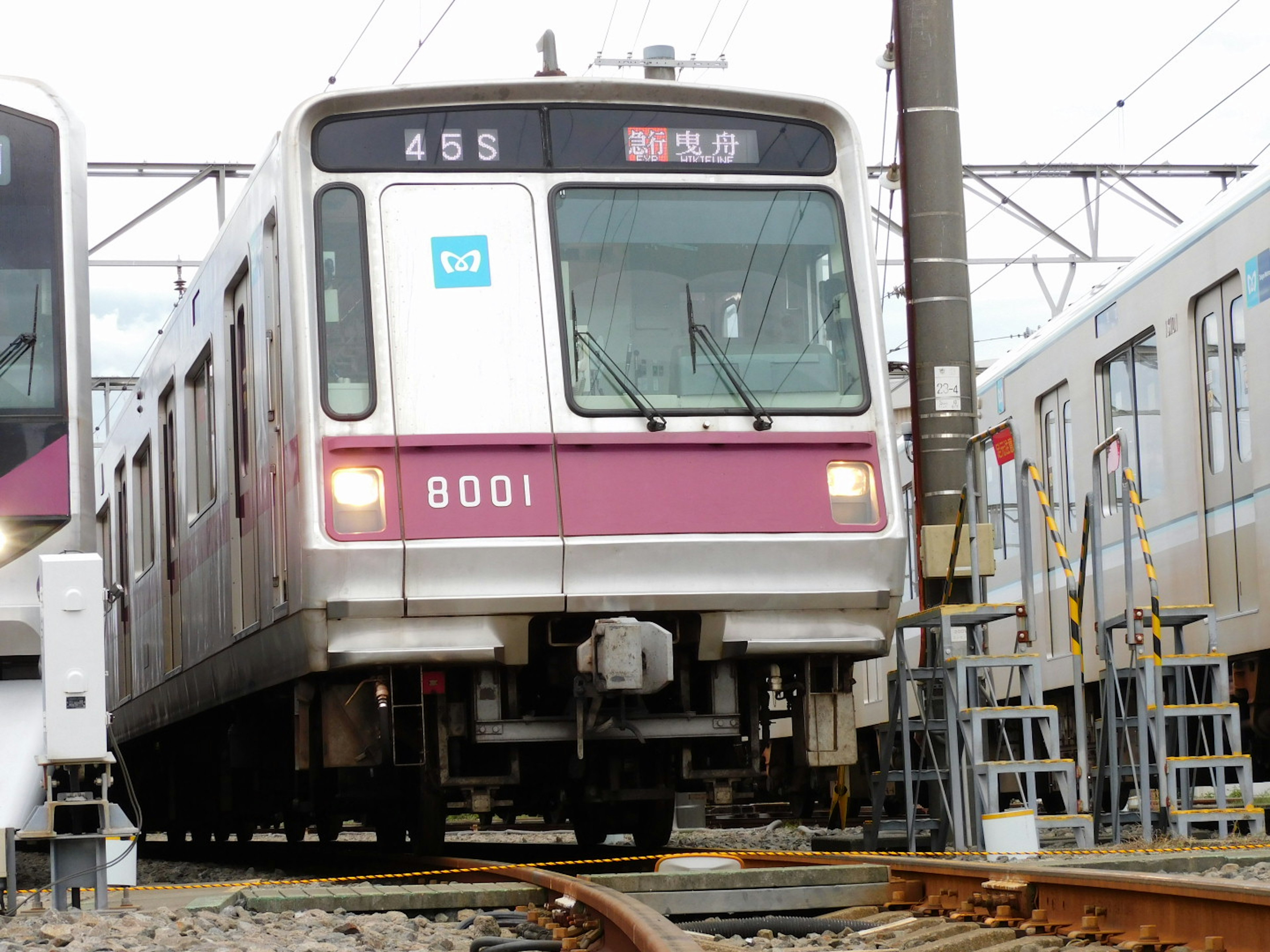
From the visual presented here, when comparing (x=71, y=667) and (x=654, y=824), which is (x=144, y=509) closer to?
(x=654, y=824)

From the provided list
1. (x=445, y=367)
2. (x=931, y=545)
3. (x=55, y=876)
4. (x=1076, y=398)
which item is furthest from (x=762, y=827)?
(x=55, y=876)

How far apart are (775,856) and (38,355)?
3490 millimetres

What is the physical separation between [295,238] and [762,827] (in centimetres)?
867

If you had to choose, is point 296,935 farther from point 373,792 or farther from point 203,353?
point 203,353

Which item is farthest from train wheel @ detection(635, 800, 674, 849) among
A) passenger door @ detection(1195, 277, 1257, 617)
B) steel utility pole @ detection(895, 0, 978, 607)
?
passenger door @ detection(1195, 277, 1257, 617)

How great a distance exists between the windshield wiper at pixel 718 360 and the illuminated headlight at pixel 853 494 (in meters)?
0.36

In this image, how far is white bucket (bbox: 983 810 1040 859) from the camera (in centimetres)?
715

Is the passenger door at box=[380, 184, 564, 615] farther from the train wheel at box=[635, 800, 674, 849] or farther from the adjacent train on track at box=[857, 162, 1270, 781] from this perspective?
the adjacent train on track at box=[857, 162, 1270, 781]

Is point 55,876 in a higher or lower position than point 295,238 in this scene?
lower

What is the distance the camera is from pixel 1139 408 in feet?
35.9

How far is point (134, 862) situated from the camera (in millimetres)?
6766

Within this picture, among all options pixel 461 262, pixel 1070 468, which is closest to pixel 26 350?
pixel 461 262

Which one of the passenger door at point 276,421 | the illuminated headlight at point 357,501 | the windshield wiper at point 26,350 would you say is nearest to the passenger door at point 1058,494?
the passenger door at point 276,421

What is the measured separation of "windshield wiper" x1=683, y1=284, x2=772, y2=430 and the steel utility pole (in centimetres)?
176
